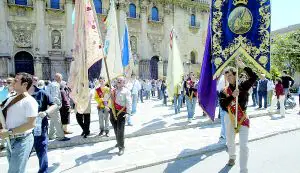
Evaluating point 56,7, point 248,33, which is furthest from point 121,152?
point 56,7

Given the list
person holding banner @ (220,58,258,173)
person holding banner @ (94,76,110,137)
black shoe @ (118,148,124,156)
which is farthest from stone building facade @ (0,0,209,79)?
person holding banner @ (220,58,258,173)

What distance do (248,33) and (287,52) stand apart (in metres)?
29.4

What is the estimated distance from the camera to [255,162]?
544 centimetres

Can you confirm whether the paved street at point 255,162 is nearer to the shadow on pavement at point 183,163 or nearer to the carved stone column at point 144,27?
the shadow on pavement at point 183,163

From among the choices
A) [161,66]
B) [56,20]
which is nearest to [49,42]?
[56,20]

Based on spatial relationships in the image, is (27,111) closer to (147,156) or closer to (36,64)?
(147,156)

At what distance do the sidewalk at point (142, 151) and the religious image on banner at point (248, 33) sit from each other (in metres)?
2.29

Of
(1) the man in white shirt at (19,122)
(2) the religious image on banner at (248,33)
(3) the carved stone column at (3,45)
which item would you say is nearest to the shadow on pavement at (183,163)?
(2) the religious image on banner at (248,33)

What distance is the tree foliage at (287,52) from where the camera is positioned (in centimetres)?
3087

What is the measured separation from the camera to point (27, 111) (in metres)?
3.60

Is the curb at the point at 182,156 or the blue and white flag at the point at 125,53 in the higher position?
the blue and white flag at the point at 125,53

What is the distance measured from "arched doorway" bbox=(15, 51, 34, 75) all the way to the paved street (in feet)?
72.6

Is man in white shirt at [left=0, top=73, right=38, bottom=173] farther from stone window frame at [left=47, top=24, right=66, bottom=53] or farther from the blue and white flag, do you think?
stone window frame at [left=47, top=24, right=66, bottom=53]

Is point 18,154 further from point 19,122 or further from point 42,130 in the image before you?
point 42,130
